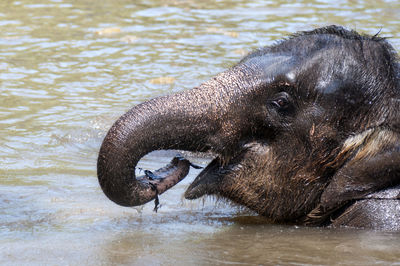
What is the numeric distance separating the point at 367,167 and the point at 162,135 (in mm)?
1424

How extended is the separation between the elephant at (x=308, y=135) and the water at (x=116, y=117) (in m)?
0.22

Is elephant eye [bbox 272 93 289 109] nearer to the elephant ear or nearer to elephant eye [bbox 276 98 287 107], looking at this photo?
elephant eye [bbox 276 98 287 107]

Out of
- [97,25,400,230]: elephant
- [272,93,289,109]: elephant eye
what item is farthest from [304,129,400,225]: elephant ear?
[272,93,289,109]: elephant eye

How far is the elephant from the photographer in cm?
603

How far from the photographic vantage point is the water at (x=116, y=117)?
18.1 ft

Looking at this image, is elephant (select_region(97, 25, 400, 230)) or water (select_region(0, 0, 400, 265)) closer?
water (select_region(0, 0, 400, 265))

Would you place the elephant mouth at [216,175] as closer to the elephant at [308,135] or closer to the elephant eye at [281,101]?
the elephant at [308,135]

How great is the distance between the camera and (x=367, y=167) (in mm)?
6125

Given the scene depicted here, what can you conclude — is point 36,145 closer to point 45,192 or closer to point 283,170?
point 45,192

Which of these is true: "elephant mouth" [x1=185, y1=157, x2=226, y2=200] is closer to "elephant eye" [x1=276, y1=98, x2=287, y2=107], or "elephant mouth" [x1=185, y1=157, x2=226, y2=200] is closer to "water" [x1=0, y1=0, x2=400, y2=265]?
"water" [x1=0, y1=0, x2=400, y2=265]

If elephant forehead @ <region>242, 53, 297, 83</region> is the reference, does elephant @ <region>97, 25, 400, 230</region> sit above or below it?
below

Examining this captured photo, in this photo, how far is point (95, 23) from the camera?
44.2 feet

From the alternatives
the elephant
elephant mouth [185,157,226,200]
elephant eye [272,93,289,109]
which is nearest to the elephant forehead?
the elephant

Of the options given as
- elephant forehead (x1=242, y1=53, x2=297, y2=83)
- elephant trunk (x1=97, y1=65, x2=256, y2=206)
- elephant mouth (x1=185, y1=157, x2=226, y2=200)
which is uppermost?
elephant forehead (x1=242, y1=53, x2=297, y2=83)
